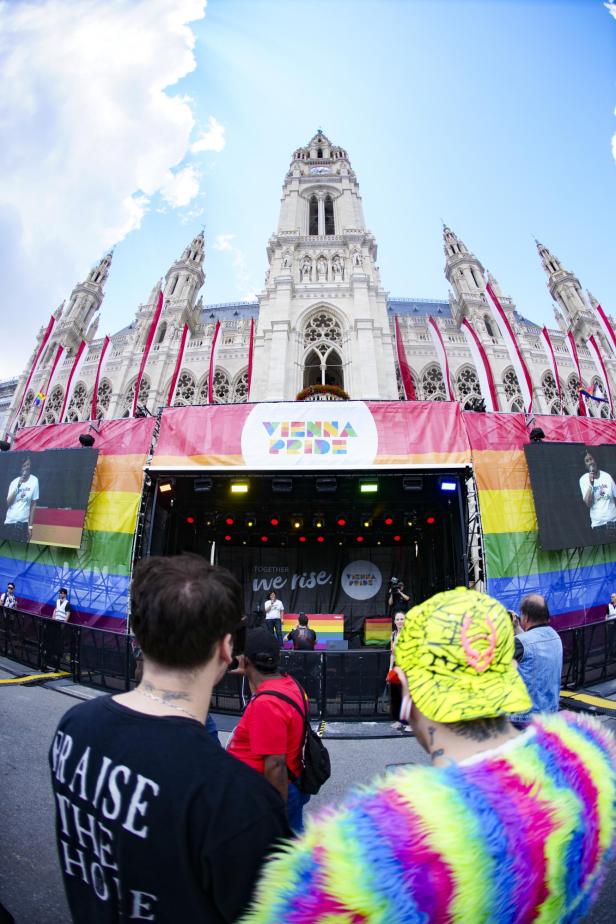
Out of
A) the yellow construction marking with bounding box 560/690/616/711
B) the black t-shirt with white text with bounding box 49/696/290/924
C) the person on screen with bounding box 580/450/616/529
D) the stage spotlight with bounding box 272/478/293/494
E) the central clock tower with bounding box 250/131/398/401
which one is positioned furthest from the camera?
the central clock tower with bounding box 250/131/398/401

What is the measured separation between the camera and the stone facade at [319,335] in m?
22.6

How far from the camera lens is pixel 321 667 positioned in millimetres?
6773

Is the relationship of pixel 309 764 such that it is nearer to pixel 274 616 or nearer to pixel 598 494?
pixel 274 616

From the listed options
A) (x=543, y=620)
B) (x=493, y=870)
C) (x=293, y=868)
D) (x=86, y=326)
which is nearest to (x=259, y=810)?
(x=293, y=868)

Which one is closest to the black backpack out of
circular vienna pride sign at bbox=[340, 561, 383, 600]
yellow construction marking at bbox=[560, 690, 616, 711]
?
yellow construction marking at bbox=[560, 690, 616, 711]

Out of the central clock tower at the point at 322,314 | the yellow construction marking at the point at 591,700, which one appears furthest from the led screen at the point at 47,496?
the central clock tower at the point at 322,314

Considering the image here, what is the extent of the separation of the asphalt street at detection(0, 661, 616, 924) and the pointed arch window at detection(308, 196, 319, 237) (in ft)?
110

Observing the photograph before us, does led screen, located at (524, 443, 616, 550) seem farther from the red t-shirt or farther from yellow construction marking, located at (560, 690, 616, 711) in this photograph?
the red t-shirt

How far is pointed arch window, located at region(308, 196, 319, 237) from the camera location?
31625 mm

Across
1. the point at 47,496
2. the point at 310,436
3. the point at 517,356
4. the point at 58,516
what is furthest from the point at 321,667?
the point at 517,356

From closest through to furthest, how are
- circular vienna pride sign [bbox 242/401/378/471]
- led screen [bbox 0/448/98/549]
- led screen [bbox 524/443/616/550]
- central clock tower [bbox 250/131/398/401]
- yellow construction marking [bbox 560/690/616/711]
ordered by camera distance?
yellow construction marking [bbox 560/690/616/711] < led screen [bbox 524/443/616/550] < circular vienna pride sign [bbox 242/401/378/471] < led screen [bbox 0/448/98/549] < central clock tower [bbox 250/131/398/401]

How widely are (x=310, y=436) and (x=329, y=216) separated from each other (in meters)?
29.7

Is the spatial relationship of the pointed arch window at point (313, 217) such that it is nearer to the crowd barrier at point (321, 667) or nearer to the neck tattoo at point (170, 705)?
the crowd barrier at point (321, 667)

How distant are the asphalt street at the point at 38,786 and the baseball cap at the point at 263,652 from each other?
2.82ft
